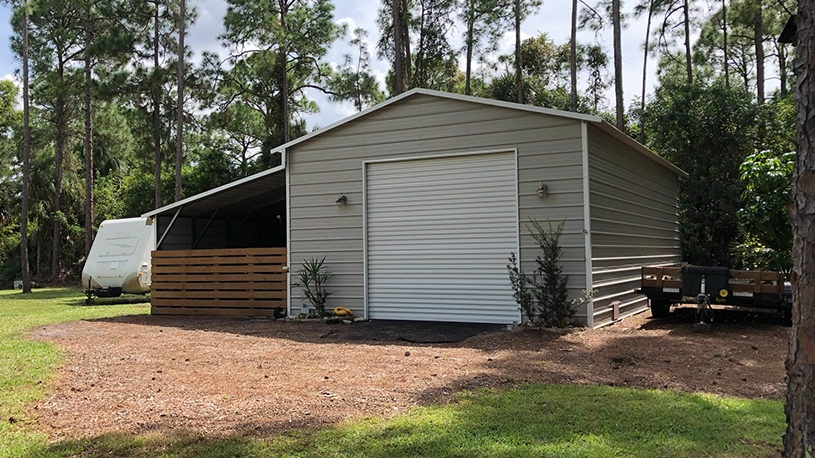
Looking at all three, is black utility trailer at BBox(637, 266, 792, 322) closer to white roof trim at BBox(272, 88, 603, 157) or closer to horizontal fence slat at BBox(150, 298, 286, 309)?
white roof trim at BBox(272, 88, 603, 157)

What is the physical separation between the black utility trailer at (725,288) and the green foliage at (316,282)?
18.4ft

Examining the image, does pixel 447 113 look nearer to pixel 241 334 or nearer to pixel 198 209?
pixel 241 334

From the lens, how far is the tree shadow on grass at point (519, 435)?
352cm

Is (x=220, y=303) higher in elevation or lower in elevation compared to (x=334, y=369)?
higher

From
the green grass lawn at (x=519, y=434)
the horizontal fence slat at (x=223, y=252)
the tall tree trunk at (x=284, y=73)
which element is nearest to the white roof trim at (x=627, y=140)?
the green grass lawn at (x=519, y=434)

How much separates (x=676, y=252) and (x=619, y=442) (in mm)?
11760

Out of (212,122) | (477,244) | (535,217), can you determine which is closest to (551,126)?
(535,217)

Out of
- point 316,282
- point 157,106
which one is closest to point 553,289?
point 316,282

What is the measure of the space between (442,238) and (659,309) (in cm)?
397

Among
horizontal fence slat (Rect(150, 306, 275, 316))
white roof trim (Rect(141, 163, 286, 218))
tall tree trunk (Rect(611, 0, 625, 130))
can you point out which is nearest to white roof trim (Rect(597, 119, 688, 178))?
tall tree trunk (Rect(611, 0, 625, 130))

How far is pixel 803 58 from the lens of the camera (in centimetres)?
247

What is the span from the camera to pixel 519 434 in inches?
150

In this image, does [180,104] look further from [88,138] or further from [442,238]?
[442,238]

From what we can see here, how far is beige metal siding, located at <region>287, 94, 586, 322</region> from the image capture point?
8.91 metres
